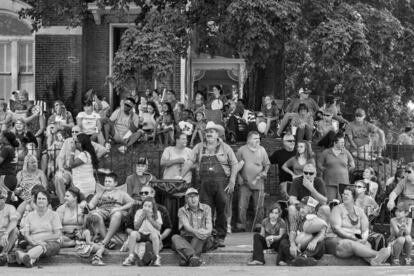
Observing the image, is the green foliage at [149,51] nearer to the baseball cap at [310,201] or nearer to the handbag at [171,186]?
the handbag at [171,186]

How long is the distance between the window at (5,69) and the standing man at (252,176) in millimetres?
13135

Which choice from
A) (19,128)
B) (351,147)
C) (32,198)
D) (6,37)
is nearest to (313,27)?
(351,147)

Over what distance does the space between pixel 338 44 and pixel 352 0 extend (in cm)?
378

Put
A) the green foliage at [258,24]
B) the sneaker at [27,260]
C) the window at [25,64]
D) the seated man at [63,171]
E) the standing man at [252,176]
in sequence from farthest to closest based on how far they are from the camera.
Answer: the window at [25,64] < the green foliage at [258,24] < the seated man at [63,171] < the standing man at [252,176] < the sneaker at [27,260]

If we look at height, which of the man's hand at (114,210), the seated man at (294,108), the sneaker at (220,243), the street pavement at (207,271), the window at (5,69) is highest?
the window at (5,69)

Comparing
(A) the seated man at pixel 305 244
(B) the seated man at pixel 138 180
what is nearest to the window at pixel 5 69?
(B) the seated man at pixel 138 180

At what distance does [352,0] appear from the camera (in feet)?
68.7

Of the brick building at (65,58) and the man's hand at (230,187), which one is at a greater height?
the brick building at (65,58)

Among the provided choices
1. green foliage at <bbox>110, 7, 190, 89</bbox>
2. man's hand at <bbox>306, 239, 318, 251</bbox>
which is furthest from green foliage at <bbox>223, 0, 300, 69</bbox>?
man's hand at <bbox>306, 239, 318, 251</bbox>

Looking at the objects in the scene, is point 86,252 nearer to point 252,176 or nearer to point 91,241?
point 91,241

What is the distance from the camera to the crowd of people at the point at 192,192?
1343cm

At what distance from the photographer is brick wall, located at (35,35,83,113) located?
25.8m

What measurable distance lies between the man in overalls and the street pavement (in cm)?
143

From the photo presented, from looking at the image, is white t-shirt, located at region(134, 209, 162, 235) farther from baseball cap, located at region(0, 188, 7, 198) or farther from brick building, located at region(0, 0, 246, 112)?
brick building, located at region(0, 0, 246, 112)
